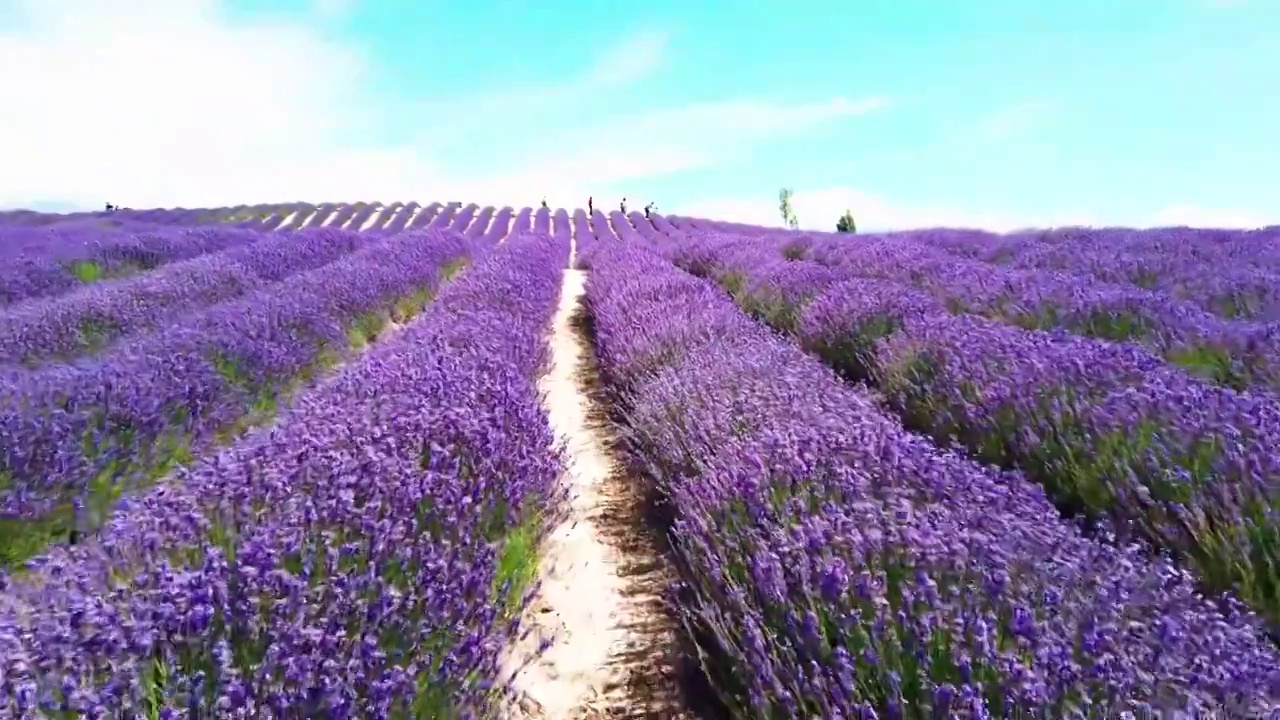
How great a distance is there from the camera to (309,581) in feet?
6.17

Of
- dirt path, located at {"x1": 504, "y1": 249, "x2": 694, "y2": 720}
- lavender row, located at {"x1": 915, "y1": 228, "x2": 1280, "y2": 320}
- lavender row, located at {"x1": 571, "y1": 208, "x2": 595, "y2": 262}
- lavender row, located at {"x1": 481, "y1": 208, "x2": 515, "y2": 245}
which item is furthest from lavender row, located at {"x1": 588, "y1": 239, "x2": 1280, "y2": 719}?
lavender row, located at {"x1": 481, "y1": 208, "x2": 515, "y2": 245}

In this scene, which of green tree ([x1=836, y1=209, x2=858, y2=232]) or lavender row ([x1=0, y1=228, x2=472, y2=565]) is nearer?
lavender row ([x1=0, y1=228, x2=472, y2=565])

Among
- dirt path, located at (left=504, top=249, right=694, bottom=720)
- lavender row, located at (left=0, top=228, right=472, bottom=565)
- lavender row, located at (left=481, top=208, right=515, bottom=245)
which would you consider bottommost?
dirt path, located at (left=504, top=249, right=694, bottom=720)

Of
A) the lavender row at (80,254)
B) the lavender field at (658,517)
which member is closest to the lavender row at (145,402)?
the lavender field at (658,517)

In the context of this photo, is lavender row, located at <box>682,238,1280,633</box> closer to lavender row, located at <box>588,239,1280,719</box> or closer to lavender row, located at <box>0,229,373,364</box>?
lavender row, located at <box>588,239,1280,719</box>

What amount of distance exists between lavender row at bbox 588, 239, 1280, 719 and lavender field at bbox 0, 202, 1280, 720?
11 mm

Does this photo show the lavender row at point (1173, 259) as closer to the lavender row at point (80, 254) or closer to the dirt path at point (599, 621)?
the dirt path at point (599, 621)

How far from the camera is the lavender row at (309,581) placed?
1.47 metres

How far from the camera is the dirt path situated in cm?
248

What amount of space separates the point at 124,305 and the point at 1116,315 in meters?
6.72

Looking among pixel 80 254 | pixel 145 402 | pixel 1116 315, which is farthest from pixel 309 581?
pixel 80 254

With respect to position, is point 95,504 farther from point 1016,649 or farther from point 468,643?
point 1016,649

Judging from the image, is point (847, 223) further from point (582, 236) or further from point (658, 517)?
point (658, 517)

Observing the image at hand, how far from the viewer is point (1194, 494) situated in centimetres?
261
